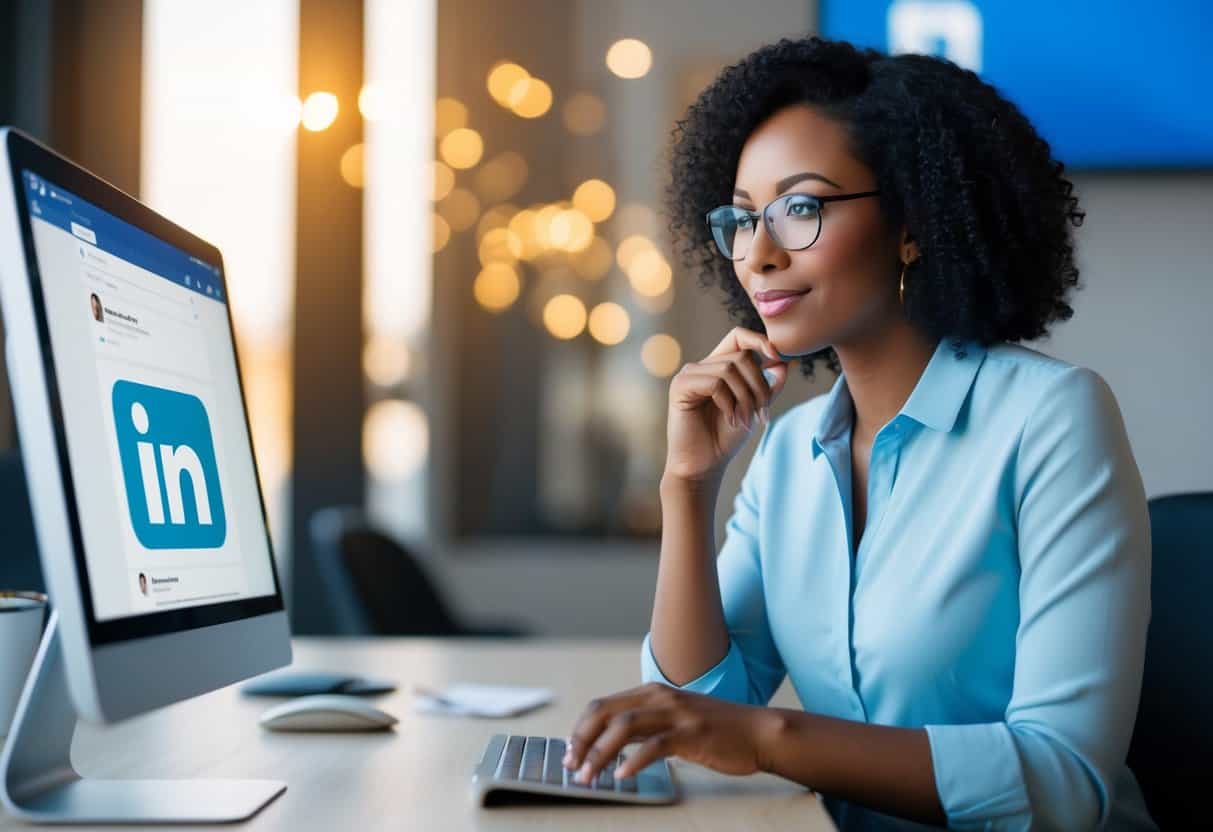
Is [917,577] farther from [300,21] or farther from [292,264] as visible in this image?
[300,21]

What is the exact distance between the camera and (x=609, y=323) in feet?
11.7

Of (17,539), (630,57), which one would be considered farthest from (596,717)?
(630,57)

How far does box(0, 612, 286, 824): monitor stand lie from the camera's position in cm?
91

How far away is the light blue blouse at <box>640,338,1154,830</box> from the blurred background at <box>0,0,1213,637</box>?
2090 mm

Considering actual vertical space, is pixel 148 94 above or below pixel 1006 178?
above

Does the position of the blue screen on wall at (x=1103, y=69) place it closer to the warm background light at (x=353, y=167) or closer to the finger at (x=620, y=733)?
the warm background light at (x=353, y=167)

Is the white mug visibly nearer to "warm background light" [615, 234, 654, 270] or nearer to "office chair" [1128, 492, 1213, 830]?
"office chair" [1128, 492, 1213, 830]

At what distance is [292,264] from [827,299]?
258cm

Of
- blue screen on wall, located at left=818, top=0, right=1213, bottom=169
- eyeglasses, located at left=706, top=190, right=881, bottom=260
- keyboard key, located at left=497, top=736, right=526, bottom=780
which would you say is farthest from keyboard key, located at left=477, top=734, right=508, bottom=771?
blue screen on wall, located at left=818, top=0, right=1213, bottom=169

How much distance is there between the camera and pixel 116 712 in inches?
33.9

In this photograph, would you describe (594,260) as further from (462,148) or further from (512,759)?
(512,759)

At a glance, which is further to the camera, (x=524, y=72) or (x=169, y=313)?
(x=524, y=72)

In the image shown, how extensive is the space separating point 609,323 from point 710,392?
2186 mm

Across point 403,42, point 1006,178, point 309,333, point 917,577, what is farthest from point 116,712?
point 403,42
